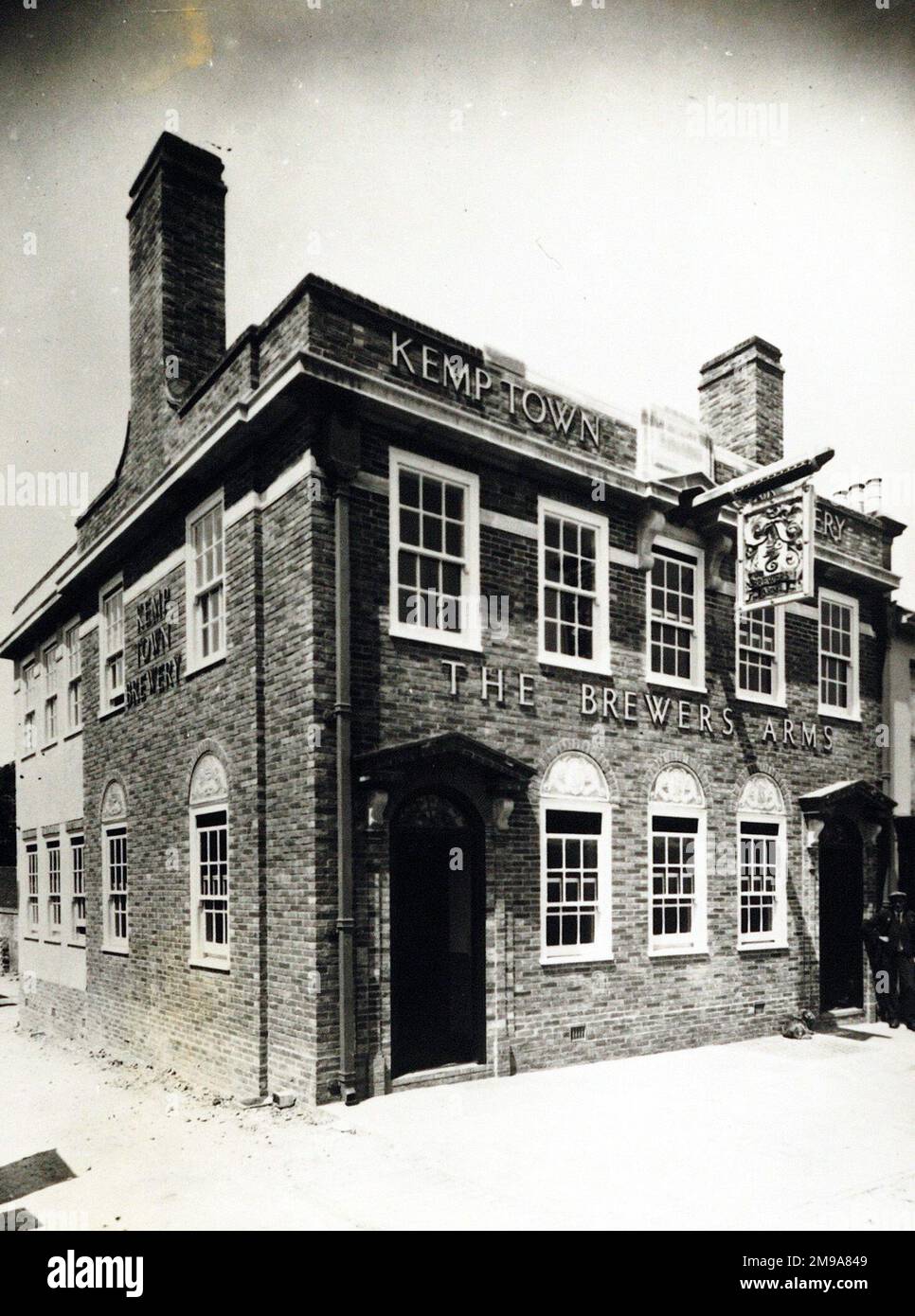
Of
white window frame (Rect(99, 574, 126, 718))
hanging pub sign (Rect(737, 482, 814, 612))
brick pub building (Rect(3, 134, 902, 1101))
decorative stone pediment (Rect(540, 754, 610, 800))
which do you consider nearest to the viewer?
brick pub building (Rect(3, 134, 902, 1101))

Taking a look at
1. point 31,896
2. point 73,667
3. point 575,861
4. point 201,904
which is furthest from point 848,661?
point 31,896

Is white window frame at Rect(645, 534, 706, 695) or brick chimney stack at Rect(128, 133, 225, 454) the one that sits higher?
brick chimney stack at Rect(128, 133, 225, 454)

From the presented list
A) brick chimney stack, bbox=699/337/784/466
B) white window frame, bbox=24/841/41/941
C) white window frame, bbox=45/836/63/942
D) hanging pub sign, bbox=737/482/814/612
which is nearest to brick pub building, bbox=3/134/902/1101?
brick chimney stack, bbox=699/337/784/466

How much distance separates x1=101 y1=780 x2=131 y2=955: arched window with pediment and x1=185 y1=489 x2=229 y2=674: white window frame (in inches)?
121

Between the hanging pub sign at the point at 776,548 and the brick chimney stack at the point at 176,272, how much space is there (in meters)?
6.89

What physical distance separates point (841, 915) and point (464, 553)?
338 inches

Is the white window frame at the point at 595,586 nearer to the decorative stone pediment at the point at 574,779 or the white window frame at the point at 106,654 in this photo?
the decorative stone pediment at the point at 574,779

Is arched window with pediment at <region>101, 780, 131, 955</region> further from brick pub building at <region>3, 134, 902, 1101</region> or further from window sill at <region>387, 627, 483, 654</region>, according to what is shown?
window sill at <region>387, 627, 483, 654</region>

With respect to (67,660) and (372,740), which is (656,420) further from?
(67,660)

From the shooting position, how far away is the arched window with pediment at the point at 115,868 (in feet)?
45.4

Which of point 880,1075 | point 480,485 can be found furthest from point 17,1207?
point 880,1075

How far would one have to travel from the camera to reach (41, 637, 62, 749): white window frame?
1669 cm

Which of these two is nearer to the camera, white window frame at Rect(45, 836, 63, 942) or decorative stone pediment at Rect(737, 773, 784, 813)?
decorative stone pediment at Rect(737, 773, 784, 813)

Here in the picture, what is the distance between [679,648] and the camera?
13422 millimetres
